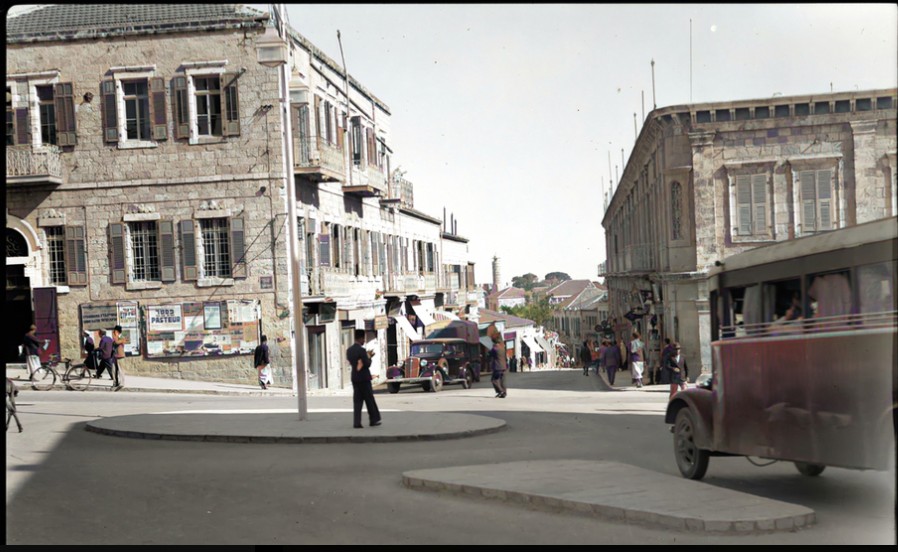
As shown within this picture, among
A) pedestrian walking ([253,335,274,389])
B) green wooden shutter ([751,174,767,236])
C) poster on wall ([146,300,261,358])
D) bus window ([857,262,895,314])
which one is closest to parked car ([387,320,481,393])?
pedestrian walking ([253,335,274,389])

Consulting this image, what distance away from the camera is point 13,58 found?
23047mm

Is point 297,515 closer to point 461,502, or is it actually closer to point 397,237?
point 461,502

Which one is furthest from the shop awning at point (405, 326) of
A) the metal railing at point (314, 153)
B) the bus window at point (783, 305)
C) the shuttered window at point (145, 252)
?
the bus window at point (783, 305)

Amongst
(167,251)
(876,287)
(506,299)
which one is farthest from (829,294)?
(506,299)

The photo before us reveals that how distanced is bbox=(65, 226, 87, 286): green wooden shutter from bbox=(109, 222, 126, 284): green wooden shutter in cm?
80

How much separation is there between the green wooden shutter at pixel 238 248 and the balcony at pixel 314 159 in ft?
8.25

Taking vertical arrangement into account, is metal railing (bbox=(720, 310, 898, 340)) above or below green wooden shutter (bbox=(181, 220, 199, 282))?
below

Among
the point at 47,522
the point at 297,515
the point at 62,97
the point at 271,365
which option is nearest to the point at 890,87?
the point at 297,515

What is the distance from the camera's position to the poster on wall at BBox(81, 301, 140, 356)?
80.0 feet

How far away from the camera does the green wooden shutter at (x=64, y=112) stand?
907 inches

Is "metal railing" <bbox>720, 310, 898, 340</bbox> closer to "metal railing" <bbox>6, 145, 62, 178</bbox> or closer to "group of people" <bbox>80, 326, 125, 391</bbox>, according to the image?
"group of people" <bbox>80, 326, 125, 391</bbox>

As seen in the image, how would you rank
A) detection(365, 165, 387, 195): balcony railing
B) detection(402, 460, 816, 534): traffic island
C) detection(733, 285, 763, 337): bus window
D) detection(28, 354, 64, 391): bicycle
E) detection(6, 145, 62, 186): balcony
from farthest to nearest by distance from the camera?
detection(365, 165, 387, 195): balcony railing
detection(6, 145, 62, 186): balcony
detection(28, 354, 64, 391): bicycle
detection(733, 285, 763, 337): bus window
detection(402, 460, 816, 534): traffic island

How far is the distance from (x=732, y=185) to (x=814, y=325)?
9754mm

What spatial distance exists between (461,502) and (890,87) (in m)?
5.62
